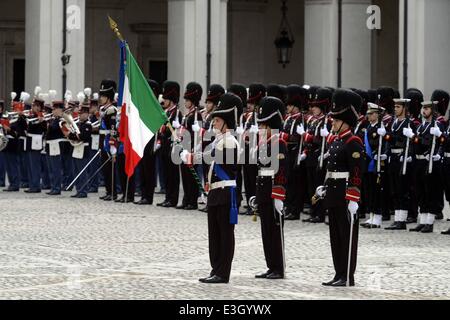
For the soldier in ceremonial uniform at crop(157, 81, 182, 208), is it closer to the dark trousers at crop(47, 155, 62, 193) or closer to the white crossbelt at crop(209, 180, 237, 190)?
the dark trousers at crop(47, 155, 62, 193)

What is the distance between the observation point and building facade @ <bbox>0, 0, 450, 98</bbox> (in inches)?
1122

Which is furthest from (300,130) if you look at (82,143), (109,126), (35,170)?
(35,170)

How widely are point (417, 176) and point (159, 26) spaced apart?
60.0ft

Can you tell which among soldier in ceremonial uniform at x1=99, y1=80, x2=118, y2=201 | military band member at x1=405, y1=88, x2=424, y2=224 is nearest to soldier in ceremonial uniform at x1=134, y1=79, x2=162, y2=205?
soldier in ceremonial uniform at x1=99, y1=80, x2=118, y2=201

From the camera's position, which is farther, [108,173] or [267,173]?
[108,173]

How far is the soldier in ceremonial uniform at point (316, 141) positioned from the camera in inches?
742

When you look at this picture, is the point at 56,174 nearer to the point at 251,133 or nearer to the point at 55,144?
the point at 55,144

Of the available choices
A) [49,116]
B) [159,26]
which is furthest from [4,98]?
[49,116]

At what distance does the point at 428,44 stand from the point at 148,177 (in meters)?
8.86

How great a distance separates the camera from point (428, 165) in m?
17.9

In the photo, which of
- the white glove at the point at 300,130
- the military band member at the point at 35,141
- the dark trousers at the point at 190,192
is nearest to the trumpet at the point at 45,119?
the military band member at the point at 35,141

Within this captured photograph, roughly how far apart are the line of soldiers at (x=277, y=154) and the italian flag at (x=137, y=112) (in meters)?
0.59

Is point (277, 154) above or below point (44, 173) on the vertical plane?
above
